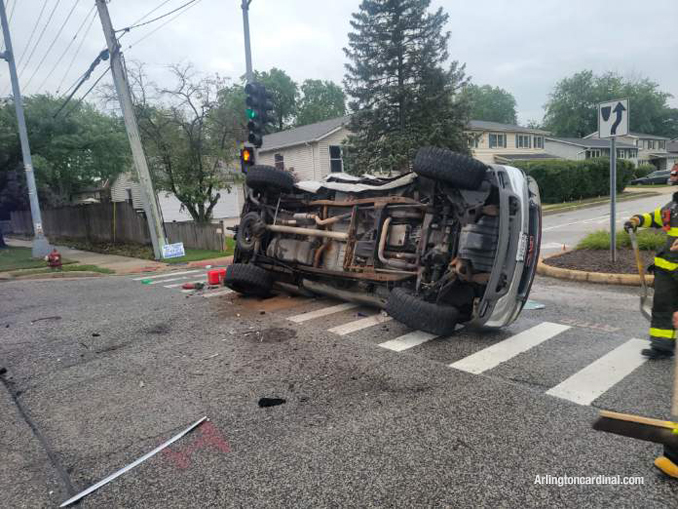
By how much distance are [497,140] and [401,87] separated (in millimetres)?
18732

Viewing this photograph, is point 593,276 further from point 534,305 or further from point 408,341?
point 408,341

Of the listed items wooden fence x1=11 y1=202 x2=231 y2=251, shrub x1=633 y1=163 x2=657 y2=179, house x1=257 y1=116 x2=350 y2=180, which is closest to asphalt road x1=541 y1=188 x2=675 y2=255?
wooden fence x1=11 y1=202 x2=231 y2=251

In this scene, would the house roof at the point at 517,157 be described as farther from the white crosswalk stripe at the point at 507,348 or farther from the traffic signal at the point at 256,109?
the white crosswalk stripe at the point at 507,348

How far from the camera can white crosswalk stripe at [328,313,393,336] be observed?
5691 mm

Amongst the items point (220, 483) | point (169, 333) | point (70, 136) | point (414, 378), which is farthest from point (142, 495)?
point (70, 136)

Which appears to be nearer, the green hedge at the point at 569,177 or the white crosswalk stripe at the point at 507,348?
the white crosswalk stripe at the point at 507,348

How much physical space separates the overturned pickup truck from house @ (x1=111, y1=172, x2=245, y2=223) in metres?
18.9

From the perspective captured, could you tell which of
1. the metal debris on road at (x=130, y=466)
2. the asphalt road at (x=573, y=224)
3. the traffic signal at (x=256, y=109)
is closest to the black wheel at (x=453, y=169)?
the metal debris on road at (x=130, y=466)

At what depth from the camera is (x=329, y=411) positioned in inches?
140

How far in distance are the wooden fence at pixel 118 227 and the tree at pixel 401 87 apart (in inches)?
411

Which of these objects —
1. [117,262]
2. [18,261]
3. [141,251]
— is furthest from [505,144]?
[18,261]

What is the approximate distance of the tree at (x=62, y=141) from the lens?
18.1m

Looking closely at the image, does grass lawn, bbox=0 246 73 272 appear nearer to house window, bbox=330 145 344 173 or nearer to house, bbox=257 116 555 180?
house, bbox=257 116 555 180

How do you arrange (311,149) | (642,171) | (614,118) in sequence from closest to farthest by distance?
(614,118)
(311,149)
(642,171)
